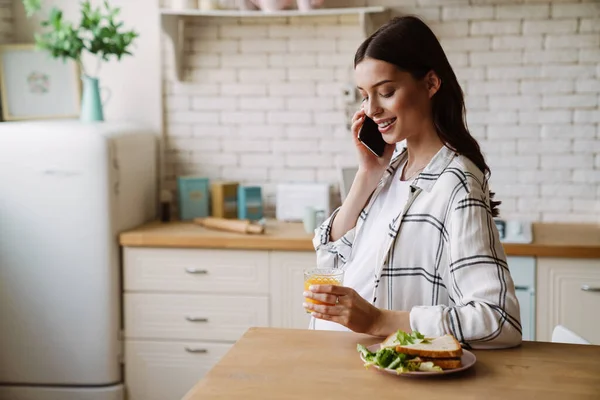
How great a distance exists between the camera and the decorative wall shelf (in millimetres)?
4004

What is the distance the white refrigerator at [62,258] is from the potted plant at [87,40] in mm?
209

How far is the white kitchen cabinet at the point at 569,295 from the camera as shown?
3.59 meters

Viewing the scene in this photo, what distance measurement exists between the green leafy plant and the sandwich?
9.14ft

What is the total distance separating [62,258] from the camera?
3.91 m

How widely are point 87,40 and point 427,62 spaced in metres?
2.56

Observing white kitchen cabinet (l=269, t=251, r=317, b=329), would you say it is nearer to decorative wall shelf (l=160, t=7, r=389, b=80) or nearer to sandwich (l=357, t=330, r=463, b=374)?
decorative wall shelf (l=160, t=7, r=389, b=80)

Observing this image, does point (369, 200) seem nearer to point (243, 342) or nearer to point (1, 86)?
point (243, 342)

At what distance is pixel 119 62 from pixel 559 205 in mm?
2335

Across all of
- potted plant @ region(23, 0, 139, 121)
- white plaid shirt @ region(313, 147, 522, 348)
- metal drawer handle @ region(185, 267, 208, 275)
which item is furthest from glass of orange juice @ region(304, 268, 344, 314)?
potted plant @ region(23, 0, 139, 121)

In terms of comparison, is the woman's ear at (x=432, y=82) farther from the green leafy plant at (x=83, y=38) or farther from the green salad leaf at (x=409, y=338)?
the green leafy plant at (x=83, y=38)

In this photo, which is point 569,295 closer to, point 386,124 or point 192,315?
point 192,315

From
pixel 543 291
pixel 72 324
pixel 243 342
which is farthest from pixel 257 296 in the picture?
pixel 243 342

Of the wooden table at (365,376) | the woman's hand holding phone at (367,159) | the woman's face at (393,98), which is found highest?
the woman's face at (393,98)

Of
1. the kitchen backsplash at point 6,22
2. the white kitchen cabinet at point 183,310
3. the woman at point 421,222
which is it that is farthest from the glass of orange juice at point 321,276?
the kitchen backsplash at point 6,22
